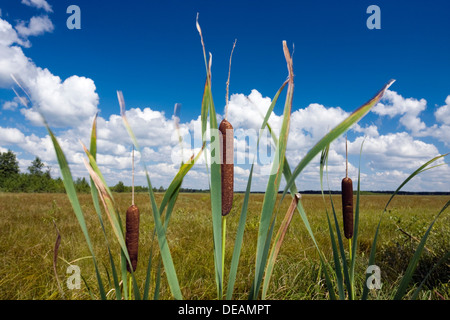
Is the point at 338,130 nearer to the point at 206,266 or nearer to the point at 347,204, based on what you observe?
the point at 347,204

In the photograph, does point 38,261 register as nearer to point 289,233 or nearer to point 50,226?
point 50,226

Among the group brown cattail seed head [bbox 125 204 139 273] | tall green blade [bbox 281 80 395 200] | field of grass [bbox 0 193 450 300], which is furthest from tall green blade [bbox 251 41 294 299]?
field of grass [bbox 0 193 450 300]

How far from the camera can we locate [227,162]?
3.40 feet

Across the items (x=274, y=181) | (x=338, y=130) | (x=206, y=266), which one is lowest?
(x=206, y=266)

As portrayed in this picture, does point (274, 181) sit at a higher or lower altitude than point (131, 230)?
higher

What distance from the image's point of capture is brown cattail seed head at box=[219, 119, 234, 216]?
3.32 feet

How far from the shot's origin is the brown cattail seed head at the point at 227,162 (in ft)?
3.32

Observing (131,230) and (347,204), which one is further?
(347,204)

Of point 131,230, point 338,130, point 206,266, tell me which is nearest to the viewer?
point 338,130

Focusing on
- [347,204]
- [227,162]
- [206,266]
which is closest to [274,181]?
[227,162]

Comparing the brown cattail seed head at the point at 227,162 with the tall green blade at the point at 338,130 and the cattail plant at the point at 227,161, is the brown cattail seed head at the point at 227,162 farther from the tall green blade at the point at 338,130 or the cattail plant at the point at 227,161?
the tall green blade at the point at 338,130

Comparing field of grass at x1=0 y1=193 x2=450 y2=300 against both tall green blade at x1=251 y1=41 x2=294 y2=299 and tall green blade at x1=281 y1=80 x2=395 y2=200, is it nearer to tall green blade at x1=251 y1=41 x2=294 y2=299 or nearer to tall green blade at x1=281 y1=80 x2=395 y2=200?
tall green blade at x1=251 y1=41 x2=294 y2=299
